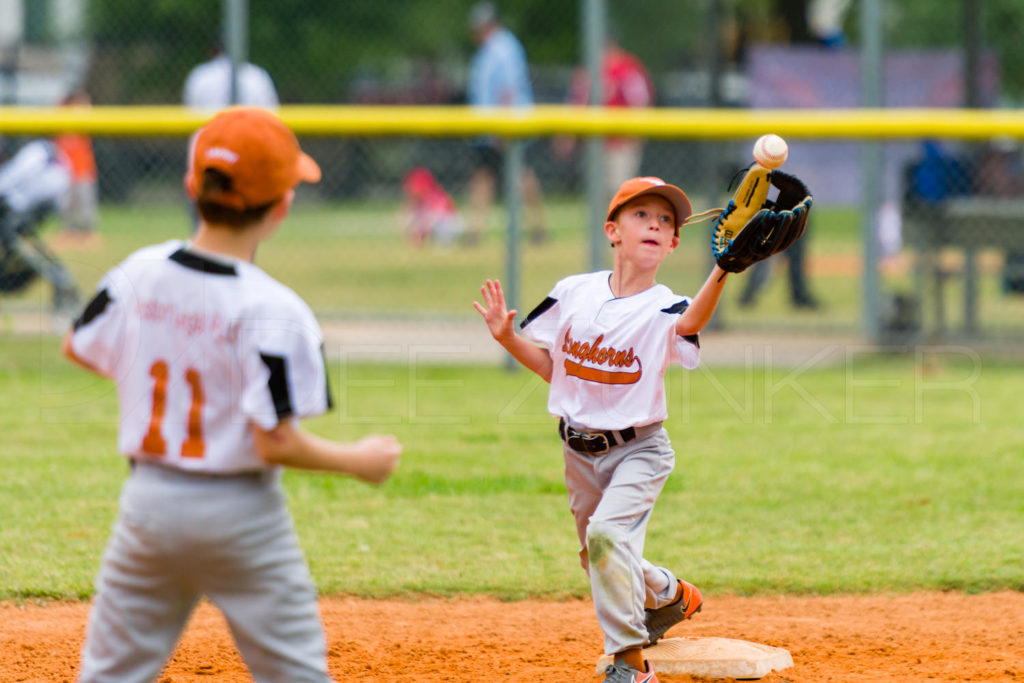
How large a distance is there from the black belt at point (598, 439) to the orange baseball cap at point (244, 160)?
52.6 inches

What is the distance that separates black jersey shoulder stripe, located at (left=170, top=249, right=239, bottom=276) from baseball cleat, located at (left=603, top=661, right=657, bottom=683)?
1566 millimetres

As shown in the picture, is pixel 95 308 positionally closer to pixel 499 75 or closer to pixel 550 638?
pixel 550 638

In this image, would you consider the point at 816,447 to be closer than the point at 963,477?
No

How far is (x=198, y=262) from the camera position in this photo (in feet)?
8.44

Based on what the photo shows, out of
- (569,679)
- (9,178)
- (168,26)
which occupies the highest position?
(168,26)

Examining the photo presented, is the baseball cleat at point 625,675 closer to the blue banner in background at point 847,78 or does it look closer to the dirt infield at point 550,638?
the dirt infield at point 550,638

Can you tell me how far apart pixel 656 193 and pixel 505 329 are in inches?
22.4

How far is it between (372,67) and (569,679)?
45.1 ft

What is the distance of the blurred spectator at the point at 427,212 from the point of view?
9.77 meters

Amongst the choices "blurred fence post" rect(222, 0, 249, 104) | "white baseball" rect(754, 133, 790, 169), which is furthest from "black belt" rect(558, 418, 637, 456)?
"blurred fence post" rect(222, 0, 249, 104)

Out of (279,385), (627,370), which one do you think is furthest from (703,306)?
(279,385)

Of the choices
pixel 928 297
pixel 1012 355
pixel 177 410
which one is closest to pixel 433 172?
pixel 928 297

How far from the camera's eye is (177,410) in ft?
8.27

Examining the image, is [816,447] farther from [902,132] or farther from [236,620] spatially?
[236,620]
